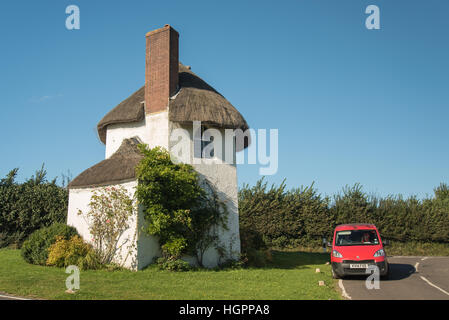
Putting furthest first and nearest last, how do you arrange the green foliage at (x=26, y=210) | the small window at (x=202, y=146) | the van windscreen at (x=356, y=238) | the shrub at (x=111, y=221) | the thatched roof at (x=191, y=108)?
the green foliage at (x=26, y=210) → the small window at (x=202, y=146) → the thatched roof at (x=191, y=108) → the shrub at (x=111, y=221) → the van windscreen at (x=356, y=238)

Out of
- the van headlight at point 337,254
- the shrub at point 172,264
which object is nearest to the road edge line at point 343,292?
the van headlight at point 337,254

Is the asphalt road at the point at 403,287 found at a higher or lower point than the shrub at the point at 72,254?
lower

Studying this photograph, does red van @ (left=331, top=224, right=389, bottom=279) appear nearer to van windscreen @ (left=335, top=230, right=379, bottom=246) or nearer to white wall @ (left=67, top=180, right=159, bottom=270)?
van windscreen @ (left=335, top=230, right=379, bottom=246)

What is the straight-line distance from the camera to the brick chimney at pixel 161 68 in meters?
17.1

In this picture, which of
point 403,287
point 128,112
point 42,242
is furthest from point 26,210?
point 403,287

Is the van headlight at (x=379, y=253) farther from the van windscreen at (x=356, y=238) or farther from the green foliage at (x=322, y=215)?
the green foliage at (x=322, y=215)

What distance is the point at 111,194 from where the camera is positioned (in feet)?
48.0

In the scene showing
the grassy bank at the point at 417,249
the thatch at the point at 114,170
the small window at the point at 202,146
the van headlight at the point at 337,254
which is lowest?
the grassy bank at the point at 417,249

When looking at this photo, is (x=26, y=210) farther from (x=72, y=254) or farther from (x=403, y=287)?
(x=403, y=287)

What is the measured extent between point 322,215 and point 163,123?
657 inches

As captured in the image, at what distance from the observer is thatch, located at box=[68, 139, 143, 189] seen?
14.8 m

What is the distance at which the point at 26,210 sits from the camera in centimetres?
2216
